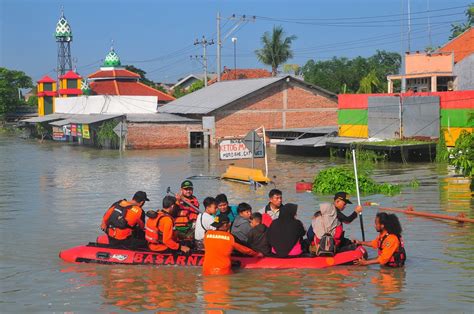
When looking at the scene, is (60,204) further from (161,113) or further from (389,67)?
(389,67)

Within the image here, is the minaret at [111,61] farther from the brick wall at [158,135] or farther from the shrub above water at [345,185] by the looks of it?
the shrub above water at [345,185]

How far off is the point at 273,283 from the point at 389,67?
85.5m

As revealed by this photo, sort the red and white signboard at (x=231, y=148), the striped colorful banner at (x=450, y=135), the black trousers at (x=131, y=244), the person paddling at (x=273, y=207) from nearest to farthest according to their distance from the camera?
the person paddling at (x=273, y=207) → the black trousers at (x=131, y=244) → the red and white signboard at (x=231, y=148) → the striped colorful banner at (x=450, y=135)

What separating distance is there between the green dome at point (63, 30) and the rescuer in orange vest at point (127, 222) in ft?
300

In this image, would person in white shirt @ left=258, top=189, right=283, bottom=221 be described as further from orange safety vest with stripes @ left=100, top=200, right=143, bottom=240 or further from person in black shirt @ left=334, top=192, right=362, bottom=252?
orange safety vest with stripes @ left=100, top=200, right=143, bottom=240

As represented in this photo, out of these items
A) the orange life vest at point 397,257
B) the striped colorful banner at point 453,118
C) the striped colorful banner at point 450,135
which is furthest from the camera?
the striped colorful banner at point 450,135

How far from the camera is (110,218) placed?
→ 1427 centimetres

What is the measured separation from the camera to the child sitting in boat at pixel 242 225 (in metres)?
14.0

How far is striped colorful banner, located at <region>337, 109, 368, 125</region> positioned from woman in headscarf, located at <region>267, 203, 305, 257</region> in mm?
31658

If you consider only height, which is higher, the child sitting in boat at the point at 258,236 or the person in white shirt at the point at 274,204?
the person in white shirt at the point at 274,204

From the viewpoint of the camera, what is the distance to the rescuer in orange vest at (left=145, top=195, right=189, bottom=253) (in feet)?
45.4

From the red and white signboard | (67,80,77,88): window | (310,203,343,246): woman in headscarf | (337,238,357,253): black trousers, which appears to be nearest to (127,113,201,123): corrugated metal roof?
(67,80,77,88): window

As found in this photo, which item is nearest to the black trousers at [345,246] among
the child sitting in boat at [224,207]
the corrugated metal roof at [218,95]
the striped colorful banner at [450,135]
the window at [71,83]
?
the child sitting in boat at [224,207]

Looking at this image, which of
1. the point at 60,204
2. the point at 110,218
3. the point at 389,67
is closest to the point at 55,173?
the point at 60,204
